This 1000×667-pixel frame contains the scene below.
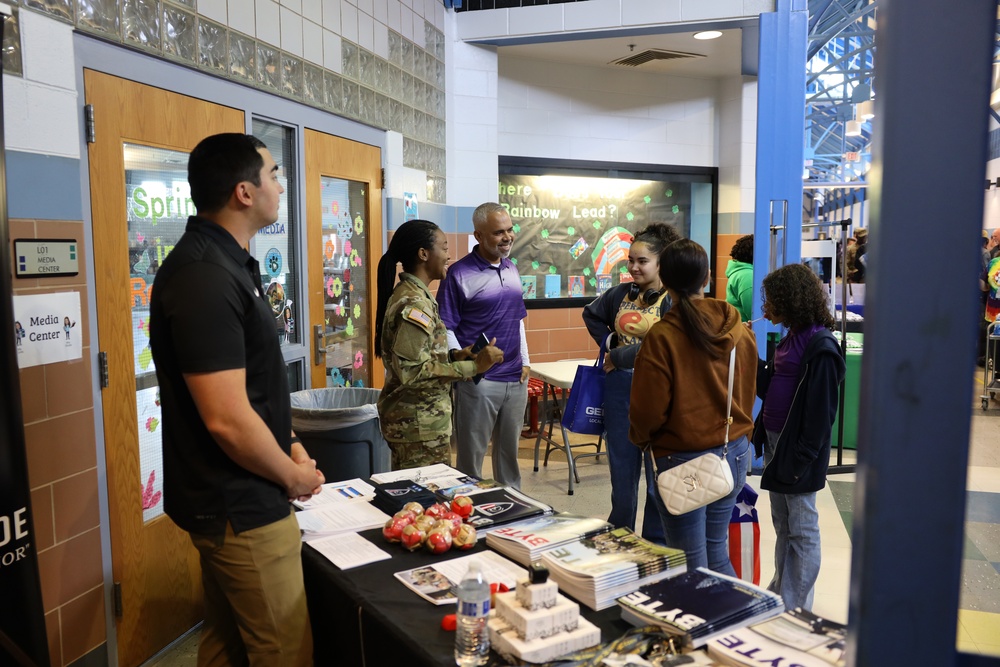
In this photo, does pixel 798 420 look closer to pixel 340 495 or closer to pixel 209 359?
pixel 340 495

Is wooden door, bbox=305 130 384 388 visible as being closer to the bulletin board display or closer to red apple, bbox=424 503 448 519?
red apple, bbox=424 503 448 519

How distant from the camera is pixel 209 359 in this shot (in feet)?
5.23

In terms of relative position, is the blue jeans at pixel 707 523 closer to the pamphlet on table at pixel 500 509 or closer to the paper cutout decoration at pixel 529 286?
the pamphlet on table at pixel 500 509

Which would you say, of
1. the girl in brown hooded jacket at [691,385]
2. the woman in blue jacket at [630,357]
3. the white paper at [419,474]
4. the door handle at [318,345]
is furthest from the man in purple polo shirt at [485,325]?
the girl in brown hooded jacket at [691,385]

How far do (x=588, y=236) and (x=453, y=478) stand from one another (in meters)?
4.96

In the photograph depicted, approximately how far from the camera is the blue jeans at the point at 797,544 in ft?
8.69

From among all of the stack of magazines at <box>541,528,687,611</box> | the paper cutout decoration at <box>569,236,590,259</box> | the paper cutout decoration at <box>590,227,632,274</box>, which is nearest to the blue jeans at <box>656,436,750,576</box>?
the stack of magazines at <box>541,528,687,611</box>

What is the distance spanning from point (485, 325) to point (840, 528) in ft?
7.20

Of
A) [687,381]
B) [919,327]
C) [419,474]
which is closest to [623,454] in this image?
[687,381]

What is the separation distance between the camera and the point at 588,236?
7227mm

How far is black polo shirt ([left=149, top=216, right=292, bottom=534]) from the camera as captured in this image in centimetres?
161

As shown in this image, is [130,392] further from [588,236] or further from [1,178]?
[588,236]

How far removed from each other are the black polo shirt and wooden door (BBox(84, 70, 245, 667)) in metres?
1.06

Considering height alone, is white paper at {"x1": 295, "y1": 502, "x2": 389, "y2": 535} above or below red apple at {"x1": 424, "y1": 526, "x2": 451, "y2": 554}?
below
